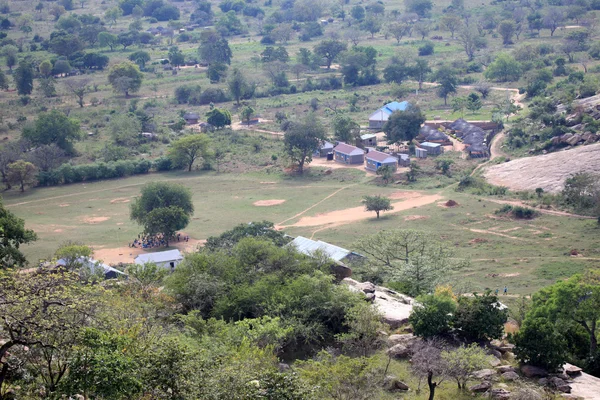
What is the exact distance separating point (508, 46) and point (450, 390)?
343ft

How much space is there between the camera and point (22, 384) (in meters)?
17.9

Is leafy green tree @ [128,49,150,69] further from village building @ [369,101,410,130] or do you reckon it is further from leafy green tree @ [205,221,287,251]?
leafy green tree @ [205,221,287,251]

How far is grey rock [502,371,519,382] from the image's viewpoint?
971 inches

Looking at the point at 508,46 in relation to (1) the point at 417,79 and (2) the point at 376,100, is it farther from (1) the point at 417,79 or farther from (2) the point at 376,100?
(2) the point at 376,100

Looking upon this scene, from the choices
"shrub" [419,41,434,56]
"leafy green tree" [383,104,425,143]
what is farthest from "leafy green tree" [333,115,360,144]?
"shrub" [419,41,434,56]

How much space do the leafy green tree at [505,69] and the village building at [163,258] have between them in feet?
215

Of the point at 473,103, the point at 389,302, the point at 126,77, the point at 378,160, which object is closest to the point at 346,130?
the point at 378,160

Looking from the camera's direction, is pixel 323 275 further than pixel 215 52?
No

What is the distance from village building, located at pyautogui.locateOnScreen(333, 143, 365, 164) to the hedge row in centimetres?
1722

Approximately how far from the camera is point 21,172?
66.4m

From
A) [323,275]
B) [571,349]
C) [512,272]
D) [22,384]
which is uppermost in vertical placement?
[22,384]

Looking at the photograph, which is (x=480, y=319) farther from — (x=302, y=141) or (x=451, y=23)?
(x=451, y=23)

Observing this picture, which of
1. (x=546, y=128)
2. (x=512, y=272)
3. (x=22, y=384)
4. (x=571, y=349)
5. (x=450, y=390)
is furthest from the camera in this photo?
(x=546, y=128)

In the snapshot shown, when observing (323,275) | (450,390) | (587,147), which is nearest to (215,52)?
(587,147)
